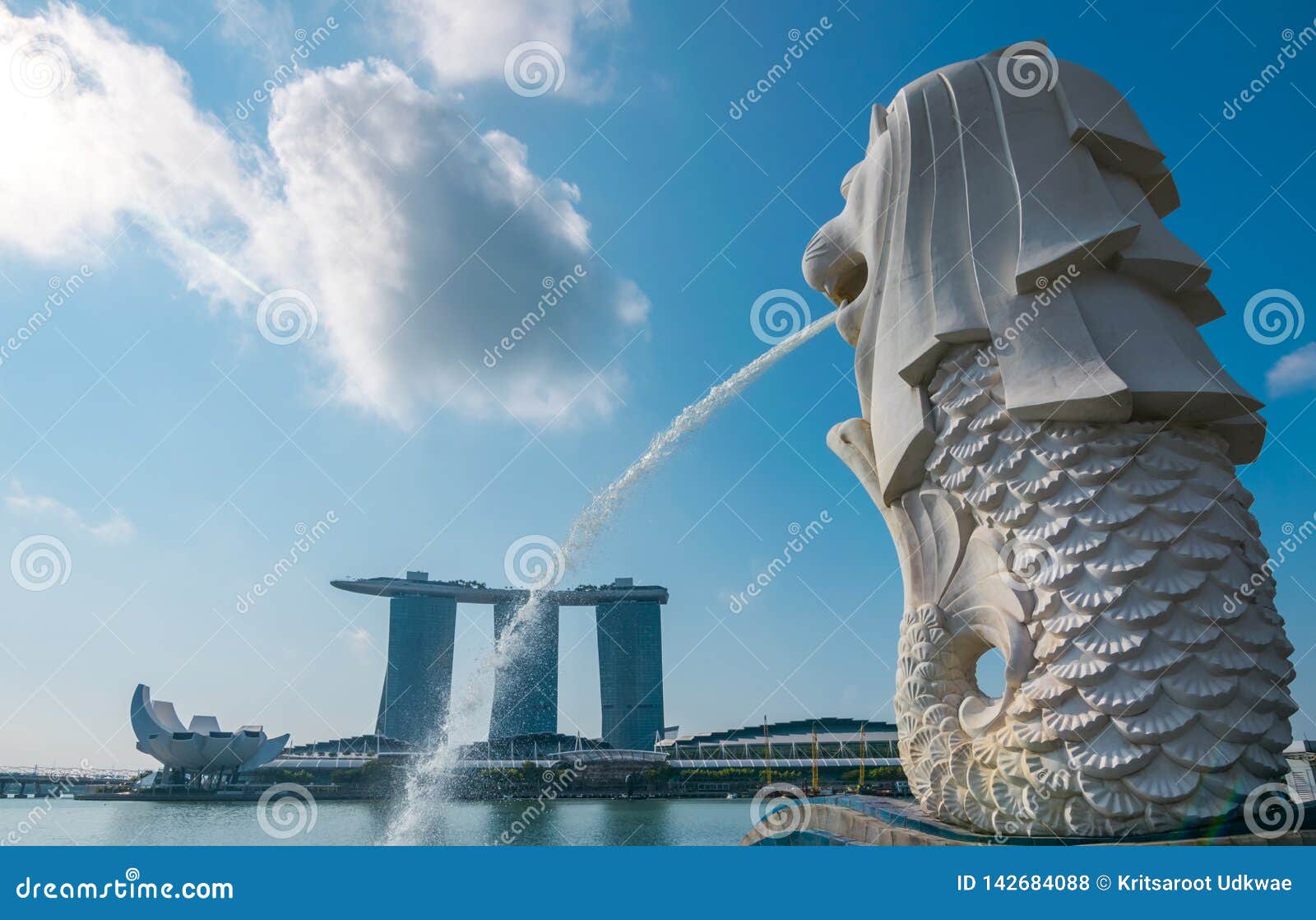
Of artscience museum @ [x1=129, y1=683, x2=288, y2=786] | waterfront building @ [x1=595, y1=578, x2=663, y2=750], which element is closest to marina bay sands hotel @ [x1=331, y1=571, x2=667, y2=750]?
waterfront building @ [x1=595, y1=578, x2=663, y2=750]

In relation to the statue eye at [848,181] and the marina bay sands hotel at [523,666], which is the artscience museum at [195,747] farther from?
the statue eye at [848,181]

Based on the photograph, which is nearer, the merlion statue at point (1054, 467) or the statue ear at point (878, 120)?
the merlion statue at point (1054, 467)

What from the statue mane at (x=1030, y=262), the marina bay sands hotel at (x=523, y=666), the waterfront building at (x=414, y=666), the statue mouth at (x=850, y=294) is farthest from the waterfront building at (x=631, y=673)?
the statue mane at (x=1030, y=262)

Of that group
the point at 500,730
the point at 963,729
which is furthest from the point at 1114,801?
the point at 500,730

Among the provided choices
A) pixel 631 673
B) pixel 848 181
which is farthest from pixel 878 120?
pixel 631 673

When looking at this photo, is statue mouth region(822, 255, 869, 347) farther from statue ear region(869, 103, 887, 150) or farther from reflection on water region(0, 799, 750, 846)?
reflection on water region(0, 799, 750, 846)

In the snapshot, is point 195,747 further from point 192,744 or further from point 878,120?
point 878,120

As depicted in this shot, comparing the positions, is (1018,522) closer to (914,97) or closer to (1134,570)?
(1134,570)
